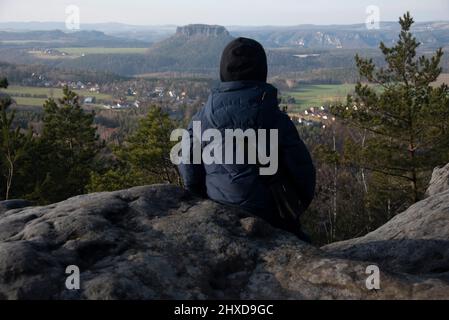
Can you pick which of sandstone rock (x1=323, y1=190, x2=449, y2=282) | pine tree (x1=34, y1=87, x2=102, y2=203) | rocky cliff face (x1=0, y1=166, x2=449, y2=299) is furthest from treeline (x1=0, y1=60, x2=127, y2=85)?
rocky cliff face (x1=0, y1=166, x2=449, y2=299)

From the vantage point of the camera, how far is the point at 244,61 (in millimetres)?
3977

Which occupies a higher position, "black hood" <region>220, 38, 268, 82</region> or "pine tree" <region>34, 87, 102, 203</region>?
"black hood" <region>220, 38, 268, 82</region>

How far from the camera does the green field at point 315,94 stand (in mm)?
112625

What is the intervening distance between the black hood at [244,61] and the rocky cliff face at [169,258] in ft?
3.73

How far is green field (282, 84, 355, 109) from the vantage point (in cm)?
11262

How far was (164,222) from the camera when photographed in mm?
3561

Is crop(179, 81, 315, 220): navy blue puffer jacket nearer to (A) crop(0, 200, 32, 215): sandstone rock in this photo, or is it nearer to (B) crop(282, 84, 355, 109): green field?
(A) crop(0, 200, 32, 215): sandstone rock

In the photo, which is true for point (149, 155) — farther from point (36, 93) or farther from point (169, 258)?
point (36, 93)

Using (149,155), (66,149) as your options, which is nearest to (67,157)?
(66,149)

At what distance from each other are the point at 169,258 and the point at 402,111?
14.6 meters

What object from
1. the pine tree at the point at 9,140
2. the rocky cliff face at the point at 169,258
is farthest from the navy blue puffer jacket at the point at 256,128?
the pine tree at the point at 9,140

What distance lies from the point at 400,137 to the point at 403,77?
217cm
